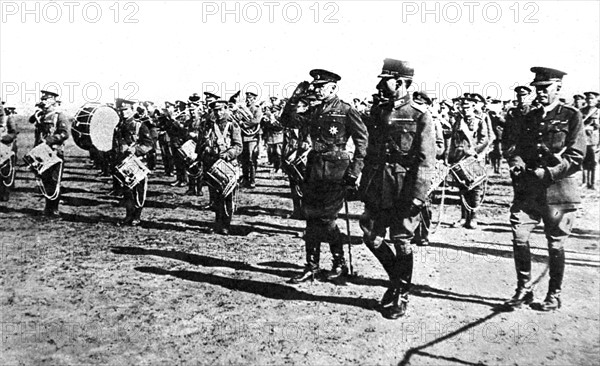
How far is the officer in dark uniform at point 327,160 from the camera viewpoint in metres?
6.23

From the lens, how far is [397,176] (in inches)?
215

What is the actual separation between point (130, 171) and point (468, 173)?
6.08 metres

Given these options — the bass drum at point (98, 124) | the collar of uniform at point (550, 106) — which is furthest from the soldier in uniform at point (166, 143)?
the collar of uniform at point (550, 106)

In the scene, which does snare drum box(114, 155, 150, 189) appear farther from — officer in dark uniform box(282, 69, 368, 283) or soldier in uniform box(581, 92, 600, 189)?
soldier in uniform box(581, 92, 600, 189)

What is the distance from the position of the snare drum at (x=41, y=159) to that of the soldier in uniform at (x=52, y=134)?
0.09m

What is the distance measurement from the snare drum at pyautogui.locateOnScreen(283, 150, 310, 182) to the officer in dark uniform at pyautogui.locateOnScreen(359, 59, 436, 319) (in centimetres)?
361

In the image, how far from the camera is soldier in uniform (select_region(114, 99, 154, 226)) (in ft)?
32.5

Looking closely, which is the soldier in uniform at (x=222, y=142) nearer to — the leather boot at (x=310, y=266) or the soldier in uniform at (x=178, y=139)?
the leather boot at (x=310, y=266)

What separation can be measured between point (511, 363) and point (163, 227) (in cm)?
712

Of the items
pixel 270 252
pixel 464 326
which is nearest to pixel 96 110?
pixel 270 252

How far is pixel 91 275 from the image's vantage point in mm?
6973

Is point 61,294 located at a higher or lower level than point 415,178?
lower

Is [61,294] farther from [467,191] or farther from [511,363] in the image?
[467,191]

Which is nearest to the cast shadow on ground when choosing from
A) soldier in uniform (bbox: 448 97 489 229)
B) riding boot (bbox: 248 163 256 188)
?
soldier in uniform (bbox: 448 97 489 229)
